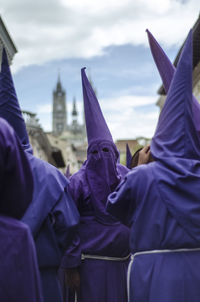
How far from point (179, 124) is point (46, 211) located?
121 cm

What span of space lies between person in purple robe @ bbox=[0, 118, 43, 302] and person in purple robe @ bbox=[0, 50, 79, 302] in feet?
2.93

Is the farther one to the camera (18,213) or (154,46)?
(154,46)

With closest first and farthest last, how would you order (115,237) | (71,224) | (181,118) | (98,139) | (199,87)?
(181,118) < (71,224) < (115,237) < (98,139) < (199,87)

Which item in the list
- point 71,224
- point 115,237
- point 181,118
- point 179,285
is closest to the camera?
point 179,285

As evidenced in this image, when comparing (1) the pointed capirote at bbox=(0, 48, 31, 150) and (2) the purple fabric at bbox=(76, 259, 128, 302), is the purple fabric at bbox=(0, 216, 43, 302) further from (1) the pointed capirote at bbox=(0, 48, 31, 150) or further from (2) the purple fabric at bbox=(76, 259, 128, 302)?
(2) the purple fabric at bbox=(76, 259, 128, 302)

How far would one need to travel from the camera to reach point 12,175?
2080 millimetres

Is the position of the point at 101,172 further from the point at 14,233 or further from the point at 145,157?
the point at 14,233

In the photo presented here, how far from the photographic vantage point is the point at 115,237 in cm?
396

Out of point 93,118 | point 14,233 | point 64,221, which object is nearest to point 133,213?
point 64,221

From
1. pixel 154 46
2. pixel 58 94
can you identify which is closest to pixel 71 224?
pixel 154 46

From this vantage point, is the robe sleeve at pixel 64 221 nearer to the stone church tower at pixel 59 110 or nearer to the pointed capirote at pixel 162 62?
the pointed capirote at pixel 162 62

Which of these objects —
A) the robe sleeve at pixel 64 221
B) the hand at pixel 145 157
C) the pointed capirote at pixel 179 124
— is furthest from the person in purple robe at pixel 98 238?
the pointed capirote at pixel 179 124

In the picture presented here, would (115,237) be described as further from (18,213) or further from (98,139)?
(18,213)

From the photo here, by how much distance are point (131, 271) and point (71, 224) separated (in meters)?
0.65
